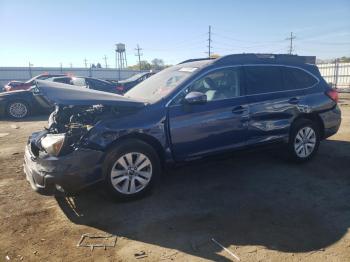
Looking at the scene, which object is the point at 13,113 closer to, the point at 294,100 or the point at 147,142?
the point at 147,142

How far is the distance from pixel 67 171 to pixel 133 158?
2.65ft

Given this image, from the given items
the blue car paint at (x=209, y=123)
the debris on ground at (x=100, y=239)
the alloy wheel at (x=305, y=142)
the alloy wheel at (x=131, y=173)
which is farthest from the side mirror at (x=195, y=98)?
the alloy wheel at (x=305, y=142)

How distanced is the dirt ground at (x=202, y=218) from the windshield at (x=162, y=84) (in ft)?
4.08

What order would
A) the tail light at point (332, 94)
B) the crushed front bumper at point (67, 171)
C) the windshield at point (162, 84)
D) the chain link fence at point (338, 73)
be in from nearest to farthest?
the crushed front bumper at point (67, 171)
the windshield at point (162, 84)
the tail light at point (332, 94)
the chain link fence at point (338, 73)

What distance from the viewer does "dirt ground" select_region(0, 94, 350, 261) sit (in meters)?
3.17

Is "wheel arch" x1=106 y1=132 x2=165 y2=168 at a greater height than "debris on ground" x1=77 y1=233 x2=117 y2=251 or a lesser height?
greater

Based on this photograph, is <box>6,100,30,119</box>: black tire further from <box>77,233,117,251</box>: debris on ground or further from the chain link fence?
the chain link fence

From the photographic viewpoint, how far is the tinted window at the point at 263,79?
5074mm

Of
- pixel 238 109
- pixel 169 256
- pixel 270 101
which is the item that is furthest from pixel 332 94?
pixel 169 256

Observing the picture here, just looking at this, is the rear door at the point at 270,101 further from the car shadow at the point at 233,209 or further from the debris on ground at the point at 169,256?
the debris on ground at the point at 169,256

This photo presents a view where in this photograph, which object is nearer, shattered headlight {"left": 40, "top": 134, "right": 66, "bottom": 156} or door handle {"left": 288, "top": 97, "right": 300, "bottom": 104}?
shattered headlight {"left": 40, "top": 134, "right": 66, "bottom": 156}

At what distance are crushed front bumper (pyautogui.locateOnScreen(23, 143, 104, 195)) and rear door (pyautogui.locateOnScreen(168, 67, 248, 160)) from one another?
108 centimetres

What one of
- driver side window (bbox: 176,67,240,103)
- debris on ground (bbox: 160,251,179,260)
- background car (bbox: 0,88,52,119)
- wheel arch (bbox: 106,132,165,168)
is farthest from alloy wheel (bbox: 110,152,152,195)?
background car (bbox: 0,88,52,119)

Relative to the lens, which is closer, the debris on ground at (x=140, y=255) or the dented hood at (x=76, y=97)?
the debris on ground at (x=140, y=255)
